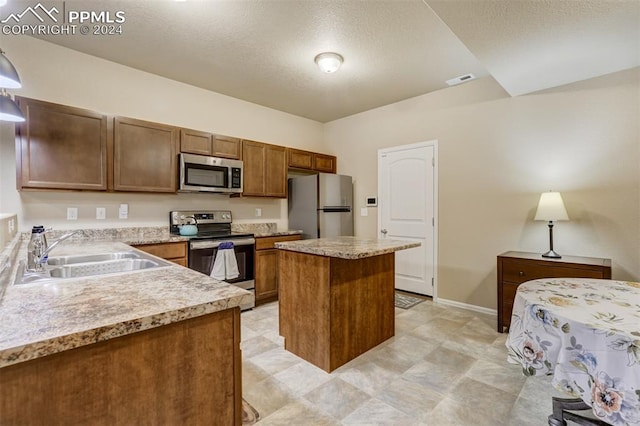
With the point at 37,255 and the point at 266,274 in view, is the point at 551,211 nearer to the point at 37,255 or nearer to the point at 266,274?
the point at 266,274

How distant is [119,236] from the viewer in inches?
119

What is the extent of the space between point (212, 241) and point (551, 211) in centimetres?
327

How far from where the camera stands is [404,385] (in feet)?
6.51

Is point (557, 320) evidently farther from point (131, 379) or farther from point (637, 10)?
point (637, 10)

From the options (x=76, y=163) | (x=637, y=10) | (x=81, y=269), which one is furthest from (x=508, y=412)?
(x=76, y=163)

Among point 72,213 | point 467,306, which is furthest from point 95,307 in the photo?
point 467,306

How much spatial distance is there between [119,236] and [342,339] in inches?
97.4

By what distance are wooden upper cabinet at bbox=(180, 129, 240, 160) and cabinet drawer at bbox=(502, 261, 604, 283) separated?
10.5ft

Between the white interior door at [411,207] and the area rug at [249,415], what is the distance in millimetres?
2771

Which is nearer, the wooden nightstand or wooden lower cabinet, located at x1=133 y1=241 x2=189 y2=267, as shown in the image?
the wooden nightstand

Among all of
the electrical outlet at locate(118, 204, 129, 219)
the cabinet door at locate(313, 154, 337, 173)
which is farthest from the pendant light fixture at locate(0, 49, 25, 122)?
the cabinet door at locate(313, 154, 337, 173)

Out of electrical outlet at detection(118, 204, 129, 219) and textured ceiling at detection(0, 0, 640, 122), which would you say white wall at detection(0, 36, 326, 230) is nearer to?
electrical outlet at detection(118, 204, 129, 219)

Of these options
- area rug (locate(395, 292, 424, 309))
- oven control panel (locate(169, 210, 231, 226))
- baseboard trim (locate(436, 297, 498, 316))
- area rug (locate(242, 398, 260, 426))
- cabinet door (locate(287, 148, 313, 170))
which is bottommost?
area rug (locate(242, 398, 260, 426))

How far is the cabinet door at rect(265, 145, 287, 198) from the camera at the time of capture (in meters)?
3.99
